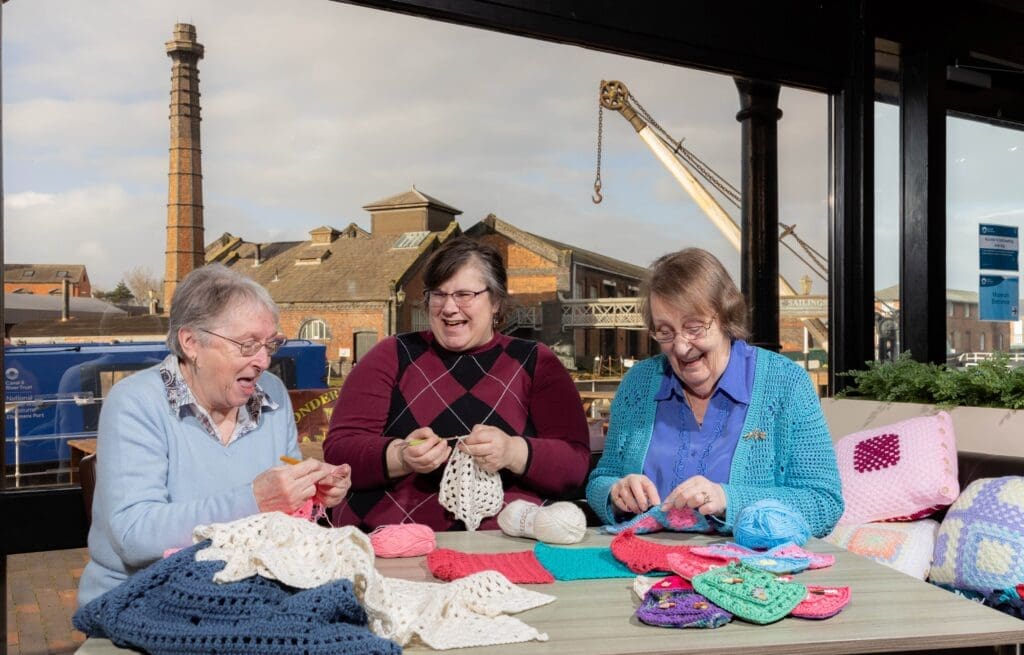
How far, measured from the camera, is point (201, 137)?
9.76 ft

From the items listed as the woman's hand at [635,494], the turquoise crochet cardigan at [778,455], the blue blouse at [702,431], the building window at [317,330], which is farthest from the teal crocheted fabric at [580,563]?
the building window at [317,330]

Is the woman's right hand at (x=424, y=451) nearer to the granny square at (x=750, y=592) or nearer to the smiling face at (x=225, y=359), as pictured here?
the smiling face at (x=225, y=359)

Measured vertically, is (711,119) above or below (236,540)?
above

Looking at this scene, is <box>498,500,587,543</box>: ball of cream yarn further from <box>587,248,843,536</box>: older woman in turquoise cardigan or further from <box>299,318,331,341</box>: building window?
<box>299,318,331,341</box>: building window

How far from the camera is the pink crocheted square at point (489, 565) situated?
164 cm

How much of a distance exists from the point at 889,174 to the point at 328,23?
8.80 feet

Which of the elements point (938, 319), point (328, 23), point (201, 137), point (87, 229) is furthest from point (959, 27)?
point (87, 229)

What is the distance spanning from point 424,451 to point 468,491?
0.17m

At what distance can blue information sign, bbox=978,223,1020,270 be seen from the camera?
176 inches

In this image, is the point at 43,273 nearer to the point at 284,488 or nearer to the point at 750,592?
the point at 284,488

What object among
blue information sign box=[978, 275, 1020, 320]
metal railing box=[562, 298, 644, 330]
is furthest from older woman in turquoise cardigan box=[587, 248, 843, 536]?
blue information sign box=[978, 275, 1020, 320]

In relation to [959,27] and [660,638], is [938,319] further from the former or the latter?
[660,638]

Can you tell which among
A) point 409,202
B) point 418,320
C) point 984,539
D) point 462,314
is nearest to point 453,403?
point 462,314

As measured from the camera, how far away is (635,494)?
1992mm
